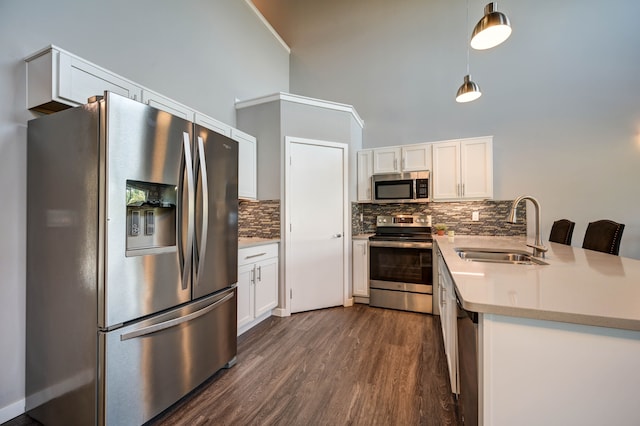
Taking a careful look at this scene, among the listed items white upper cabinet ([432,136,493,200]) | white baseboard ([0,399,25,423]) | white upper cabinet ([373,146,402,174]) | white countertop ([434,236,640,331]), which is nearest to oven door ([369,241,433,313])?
white upper cabinet ([432,136,493,200])

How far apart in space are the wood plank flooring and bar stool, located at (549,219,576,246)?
1.48 metres

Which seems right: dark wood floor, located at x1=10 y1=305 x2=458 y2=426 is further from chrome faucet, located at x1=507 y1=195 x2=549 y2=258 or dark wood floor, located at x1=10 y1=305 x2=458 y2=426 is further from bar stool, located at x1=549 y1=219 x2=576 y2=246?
bar stool, located at x1=549 y1=219 x2=576 y2=246

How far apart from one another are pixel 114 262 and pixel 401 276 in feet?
9.63

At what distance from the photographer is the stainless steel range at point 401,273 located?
10.8 ft

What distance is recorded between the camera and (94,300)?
138 centimetres

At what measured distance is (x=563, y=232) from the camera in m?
2.73

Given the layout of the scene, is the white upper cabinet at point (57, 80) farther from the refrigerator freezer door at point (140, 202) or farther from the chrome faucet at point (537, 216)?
the chrome faucet at point (537, 216)

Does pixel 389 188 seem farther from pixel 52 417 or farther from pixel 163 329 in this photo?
pixel 52 417

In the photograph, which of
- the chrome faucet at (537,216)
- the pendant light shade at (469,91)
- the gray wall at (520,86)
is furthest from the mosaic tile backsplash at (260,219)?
the chrome faucet at (537,216)

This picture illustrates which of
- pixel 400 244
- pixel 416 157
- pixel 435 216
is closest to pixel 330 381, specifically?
pixel 400 244

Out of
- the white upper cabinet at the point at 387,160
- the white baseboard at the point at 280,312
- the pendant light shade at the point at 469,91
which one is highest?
the pendant light shade at the point at 469,91

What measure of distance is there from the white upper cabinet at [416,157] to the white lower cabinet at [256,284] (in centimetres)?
210

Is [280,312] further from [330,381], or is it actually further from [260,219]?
[330,381]

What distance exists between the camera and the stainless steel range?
3299 millimetres
